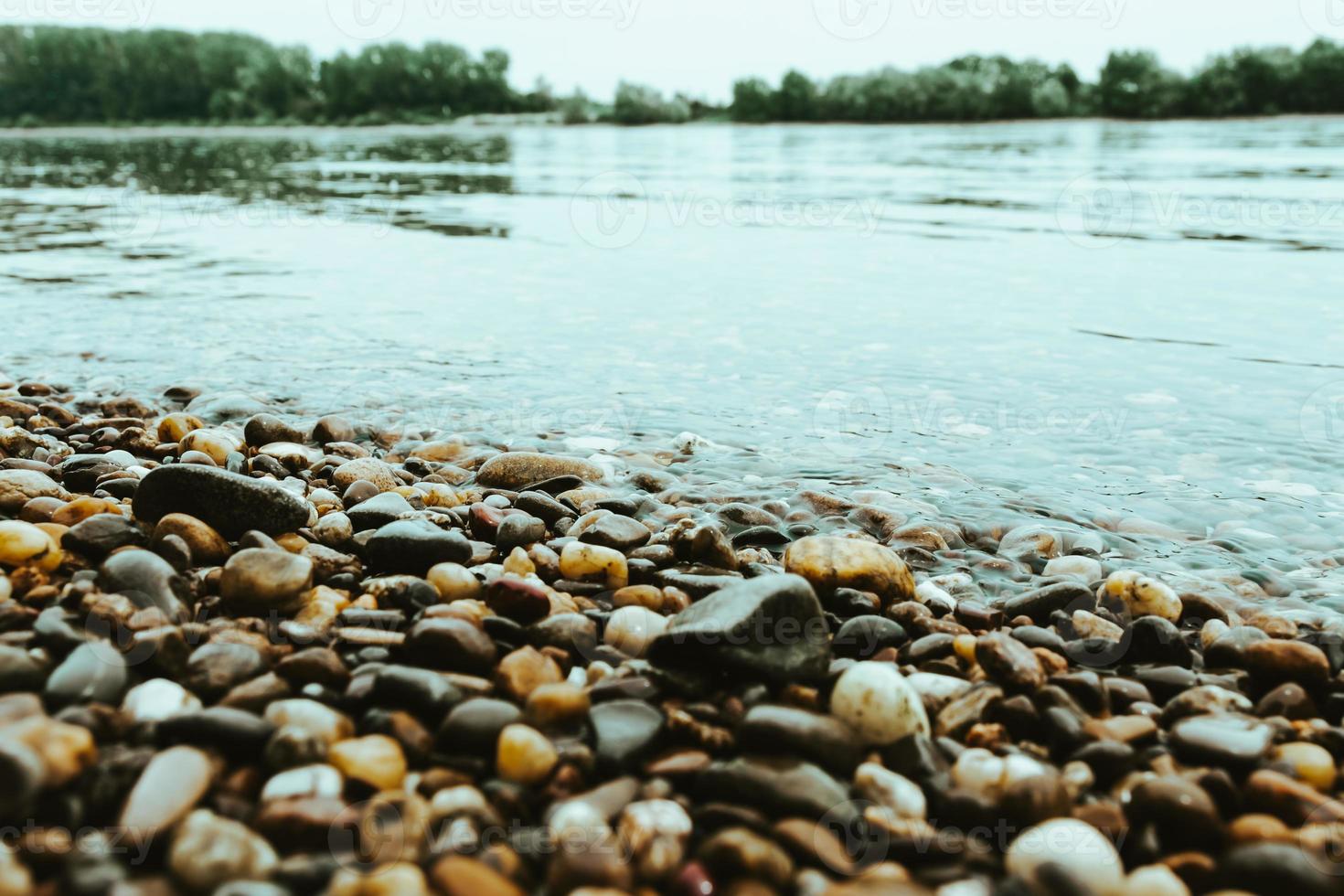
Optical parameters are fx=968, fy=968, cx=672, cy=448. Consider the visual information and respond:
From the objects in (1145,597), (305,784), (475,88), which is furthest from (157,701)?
(475,88)

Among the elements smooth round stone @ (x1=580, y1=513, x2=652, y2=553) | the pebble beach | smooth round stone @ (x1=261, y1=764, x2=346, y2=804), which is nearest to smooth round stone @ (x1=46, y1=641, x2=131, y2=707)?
the pebble beach

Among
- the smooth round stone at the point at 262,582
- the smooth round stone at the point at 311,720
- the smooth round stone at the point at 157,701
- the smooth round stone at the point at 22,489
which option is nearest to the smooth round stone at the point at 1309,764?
the smooth round stone at the point at 311,720

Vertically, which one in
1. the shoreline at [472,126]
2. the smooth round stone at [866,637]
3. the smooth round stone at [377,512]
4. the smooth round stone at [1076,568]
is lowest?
the smooth round stone at [1076,568]

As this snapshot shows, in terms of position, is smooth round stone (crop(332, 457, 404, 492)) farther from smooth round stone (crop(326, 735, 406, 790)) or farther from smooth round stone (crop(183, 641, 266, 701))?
smooth round stone (crop(326, 735, 406, 790))

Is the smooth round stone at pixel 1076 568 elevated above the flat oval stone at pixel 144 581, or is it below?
below

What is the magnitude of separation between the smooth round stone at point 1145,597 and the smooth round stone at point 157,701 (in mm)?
2731

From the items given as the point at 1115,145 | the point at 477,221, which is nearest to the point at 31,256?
the point at 477,221

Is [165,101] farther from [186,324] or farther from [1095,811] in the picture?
[1095,811]

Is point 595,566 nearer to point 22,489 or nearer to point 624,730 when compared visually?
point 624,730

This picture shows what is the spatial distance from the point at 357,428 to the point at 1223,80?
241ft

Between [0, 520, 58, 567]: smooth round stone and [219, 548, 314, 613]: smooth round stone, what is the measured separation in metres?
0.53

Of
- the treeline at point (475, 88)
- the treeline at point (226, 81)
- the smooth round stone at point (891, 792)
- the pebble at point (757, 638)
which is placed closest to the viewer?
the smooth round stone at point (891, 792)

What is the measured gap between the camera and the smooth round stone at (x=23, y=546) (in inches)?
113

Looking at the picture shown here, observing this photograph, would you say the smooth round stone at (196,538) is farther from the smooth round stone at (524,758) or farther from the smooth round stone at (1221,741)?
the smooth round stone at (1221,741)
